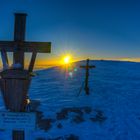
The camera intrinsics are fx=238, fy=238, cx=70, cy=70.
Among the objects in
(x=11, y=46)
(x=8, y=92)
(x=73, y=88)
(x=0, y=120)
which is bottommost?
(x=73, y=88)

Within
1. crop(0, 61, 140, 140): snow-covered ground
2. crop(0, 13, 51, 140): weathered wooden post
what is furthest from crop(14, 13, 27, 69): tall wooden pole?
crop(0, 61, 140, 140): snow-covered ground

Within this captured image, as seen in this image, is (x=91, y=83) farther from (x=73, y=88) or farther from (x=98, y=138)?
(x=98, y=138)

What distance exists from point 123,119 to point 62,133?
4.73m

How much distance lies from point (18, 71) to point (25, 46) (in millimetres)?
542

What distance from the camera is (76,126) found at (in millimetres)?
15273

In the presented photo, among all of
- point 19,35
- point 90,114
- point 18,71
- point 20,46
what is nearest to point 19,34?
point 19,35

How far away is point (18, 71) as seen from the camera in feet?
15.0

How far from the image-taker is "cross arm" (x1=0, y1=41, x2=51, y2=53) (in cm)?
473

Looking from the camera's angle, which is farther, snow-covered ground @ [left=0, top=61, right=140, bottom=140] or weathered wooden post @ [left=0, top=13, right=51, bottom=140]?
snow-covered ground @ [left=0, top=61, right=140, bottom=140]

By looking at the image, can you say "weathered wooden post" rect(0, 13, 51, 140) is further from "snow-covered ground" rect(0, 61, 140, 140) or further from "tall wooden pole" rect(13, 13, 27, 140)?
"snow-covered ground" rect(0, 61, 140, 140)

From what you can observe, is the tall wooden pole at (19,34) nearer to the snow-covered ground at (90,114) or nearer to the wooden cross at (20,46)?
the wooden cross at (20,46)

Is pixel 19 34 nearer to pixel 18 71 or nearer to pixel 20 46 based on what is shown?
pixel 20 46

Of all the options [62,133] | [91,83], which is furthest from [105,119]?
[91,83]

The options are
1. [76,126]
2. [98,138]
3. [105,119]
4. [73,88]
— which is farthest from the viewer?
[73,88]
